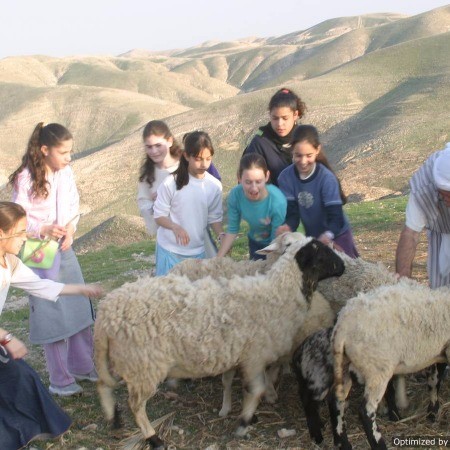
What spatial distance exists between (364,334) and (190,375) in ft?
4.57

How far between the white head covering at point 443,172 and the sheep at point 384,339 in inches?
32.4

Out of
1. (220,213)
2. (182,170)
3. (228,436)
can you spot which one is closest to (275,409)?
(228,436)

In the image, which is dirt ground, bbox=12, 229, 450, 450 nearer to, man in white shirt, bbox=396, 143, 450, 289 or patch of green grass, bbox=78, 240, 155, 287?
man in white shirt, bbox=396, 143, 450, 289

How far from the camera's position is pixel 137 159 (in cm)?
4647

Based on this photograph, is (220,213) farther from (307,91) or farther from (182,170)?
(307,91)

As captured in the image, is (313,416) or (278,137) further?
(278,137)

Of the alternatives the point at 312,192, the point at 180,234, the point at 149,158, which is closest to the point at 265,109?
the point at 149,158

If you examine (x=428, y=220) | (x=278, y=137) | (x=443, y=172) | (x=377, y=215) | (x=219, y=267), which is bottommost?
(x=377, y=215)

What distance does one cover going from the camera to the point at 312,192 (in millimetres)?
5199

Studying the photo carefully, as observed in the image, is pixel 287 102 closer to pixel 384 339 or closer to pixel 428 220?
pixel 428 220

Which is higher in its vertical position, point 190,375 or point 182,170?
point 182,170

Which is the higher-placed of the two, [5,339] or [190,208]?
[190,208]

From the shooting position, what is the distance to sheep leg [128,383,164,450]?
4211 millimetres

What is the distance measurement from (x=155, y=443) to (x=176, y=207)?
230 centimetres
